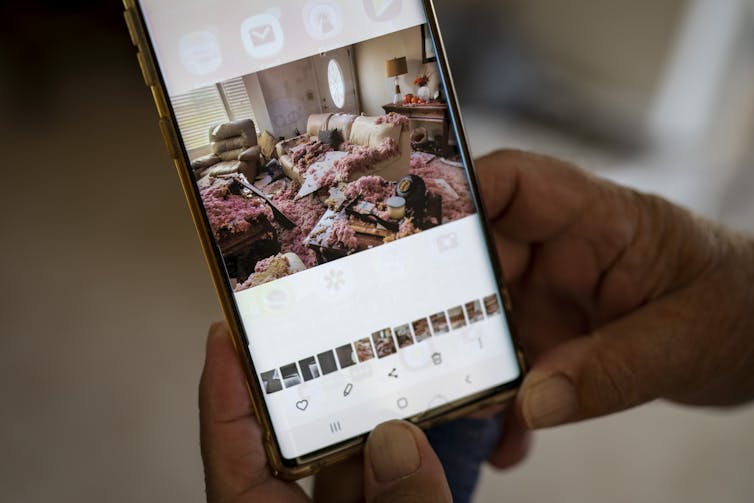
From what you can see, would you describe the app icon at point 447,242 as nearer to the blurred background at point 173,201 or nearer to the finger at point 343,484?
the finger at point 343,484

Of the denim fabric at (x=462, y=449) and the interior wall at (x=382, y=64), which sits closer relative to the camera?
the interior wall at (x=382, y=64)

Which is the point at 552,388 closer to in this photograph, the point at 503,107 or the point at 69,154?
the point at 503,107

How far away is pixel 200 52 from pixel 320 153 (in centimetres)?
11

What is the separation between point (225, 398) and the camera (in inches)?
15.0

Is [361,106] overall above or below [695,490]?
above

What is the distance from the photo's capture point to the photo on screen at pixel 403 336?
40cm

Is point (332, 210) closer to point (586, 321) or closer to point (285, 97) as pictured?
point (285, 97)

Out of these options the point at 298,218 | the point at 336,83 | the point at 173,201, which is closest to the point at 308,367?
the point at 298,218

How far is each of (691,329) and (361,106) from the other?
34 cm

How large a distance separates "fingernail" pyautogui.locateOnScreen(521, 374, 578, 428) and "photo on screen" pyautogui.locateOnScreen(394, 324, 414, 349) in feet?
0.35

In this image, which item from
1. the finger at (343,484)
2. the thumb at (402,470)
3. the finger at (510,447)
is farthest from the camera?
the finger at (510,447)

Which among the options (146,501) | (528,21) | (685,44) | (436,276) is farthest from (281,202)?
(685,44)

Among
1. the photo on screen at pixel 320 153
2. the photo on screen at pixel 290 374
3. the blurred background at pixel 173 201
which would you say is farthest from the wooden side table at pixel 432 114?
the blurred background at pixel 173 201

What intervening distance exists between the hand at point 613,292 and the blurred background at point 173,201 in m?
0.36
